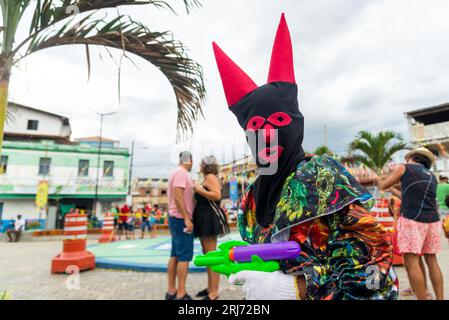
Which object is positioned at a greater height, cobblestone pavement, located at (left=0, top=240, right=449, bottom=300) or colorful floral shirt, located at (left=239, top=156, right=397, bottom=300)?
colorful floral shirt, located at (left=239, top=156, right=397, bottom=300)

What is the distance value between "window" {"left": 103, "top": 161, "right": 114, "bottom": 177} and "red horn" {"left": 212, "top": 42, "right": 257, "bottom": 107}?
2405 centimetres

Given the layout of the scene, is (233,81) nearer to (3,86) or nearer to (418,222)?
(3,86)

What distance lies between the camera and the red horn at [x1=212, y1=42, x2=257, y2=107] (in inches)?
50.8

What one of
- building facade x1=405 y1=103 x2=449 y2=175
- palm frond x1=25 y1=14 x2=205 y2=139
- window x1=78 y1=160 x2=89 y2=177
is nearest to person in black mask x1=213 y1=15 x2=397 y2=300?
palm frond x1=25 y1=14 x2=205 y2=139

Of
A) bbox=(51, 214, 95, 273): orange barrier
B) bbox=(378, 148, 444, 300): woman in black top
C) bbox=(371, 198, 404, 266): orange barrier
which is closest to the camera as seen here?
bbox=(378, 148, 444, 300): woman in black top

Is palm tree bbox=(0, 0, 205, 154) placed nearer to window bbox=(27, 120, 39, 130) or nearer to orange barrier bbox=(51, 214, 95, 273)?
orange barrier bbox=(51, 214, 95, 273)

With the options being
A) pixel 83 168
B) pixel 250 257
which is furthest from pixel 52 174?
pixel 250 257

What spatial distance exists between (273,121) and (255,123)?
8cm

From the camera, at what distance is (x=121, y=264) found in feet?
16.7

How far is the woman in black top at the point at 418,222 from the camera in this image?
2.73 m

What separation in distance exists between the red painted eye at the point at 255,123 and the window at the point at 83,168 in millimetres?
24439

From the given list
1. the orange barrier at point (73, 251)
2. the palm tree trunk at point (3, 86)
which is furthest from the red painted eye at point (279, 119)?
the orange barrier at point (73, 251)

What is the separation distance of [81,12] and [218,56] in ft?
4.15
